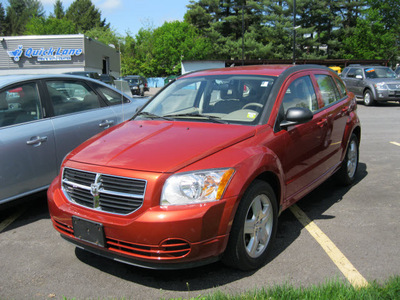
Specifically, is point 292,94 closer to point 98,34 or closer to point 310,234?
point 310,234

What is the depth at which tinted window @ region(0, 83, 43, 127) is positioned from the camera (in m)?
4.42

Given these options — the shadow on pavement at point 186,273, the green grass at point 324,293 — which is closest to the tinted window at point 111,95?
the shadow on pavement at point 186,273

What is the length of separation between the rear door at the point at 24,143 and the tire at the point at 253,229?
2.53 metres

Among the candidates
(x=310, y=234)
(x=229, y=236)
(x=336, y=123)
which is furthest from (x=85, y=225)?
(x=336, y=123)

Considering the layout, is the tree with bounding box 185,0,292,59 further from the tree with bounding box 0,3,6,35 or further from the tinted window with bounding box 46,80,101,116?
the tree with bounding box 0,3,6,35

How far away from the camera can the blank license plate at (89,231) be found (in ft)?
9.61

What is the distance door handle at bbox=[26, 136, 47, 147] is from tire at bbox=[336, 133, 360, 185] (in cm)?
383

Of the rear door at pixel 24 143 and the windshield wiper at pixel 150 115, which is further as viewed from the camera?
the rear door at pixel 24 143

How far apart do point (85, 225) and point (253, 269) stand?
1400 millimetres

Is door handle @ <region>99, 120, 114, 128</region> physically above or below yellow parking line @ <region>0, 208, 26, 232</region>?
above

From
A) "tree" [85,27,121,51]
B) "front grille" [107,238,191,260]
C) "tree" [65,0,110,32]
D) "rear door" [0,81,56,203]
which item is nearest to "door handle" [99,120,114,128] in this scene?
"rear door" [0,81,56,203]

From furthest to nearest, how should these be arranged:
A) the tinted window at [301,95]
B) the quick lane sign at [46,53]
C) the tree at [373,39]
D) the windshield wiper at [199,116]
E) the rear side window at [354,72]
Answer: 1. the tree at [373,39]
2. the quick lane sign at [46,53]
3. the rear side window at [354,72]
4. the tinted window at [301,95]
5. the windshield wiper at [199,116]

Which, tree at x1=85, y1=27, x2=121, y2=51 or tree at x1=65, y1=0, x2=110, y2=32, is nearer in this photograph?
tree at x1=85, y1=27, x2=121, y2=51

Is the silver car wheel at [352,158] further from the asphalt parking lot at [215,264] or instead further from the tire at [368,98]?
the tire at [368,98]
